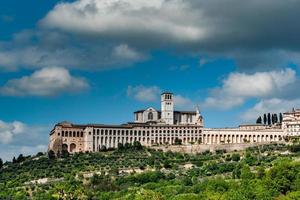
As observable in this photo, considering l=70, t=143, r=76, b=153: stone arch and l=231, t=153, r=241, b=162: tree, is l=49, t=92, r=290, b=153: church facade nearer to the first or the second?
l=70, t=143, r=76, b=153: stone arch

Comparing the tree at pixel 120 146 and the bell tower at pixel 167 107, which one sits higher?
the bell tower at pixel 167 107

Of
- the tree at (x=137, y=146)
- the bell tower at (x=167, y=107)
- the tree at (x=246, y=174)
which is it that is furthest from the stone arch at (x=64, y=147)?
the tree at (x=246, y=174)

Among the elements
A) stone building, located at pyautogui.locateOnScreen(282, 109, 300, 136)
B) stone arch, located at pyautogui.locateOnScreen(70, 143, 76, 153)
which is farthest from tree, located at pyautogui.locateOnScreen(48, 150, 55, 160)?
stone building, located at pyautogui.locateOnScreen(282, 109, 300, 136)

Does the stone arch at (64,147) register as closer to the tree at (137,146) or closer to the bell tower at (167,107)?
the tree at (137,146)

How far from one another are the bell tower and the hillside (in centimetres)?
1741

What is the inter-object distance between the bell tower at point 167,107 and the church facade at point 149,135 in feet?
14.7

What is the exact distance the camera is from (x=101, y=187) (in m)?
84.6

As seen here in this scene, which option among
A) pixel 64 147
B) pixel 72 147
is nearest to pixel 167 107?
pixel 72 147

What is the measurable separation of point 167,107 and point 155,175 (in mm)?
40066

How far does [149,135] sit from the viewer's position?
11700 centimetres

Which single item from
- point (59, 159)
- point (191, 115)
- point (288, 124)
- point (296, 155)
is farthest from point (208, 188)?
point (191, 115)

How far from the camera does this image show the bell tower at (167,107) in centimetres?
12619

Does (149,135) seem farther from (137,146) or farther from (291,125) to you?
(291,125)

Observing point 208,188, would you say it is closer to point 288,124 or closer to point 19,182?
point 19,182
